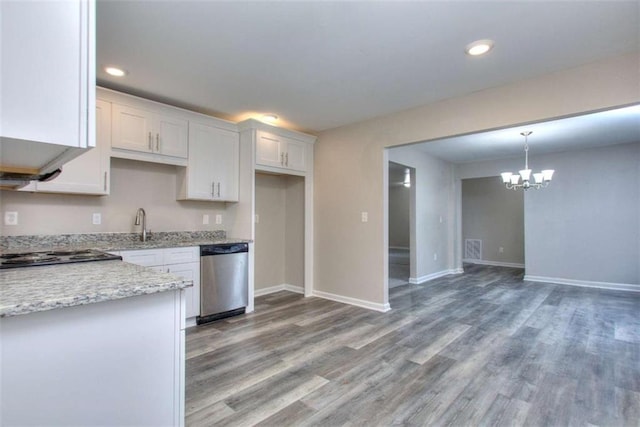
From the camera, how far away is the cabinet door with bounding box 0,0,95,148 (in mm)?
886

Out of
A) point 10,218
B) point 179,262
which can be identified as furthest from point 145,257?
point 10,218

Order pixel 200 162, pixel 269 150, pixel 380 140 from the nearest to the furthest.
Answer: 1. pixel 200 162
2. pixel 380 140
3. pixel 269 150

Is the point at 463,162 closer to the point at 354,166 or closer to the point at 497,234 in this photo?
the point at 497,234

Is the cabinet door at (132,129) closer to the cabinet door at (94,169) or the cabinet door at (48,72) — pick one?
the cabinet door at (94,169)

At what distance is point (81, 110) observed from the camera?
3.27 feet

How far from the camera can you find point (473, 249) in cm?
838

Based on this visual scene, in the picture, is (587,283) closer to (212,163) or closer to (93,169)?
(212,163)

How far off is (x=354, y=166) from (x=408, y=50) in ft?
6.43

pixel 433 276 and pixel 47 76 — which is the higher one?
pixel 47 76

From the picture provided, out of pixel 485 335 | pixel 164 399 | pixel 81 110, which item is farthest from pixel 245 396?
pixel 485 335

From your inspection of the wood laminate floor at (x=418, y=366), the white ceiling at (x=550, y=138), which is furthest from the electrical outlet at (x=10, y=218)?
the white ceiling at (x=550, y=138)

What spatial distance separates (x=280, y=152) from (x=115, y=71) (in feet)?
6.57

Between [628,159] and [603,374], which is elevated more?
[628,159]

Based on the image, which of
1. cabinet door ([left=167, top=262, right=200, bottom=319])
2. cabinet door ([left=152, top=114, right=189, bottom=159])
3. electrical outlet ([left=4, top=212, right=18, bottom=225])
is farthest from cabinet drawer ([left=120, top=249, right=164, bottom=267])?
cabinet door ([left=152, top=114, right=189, bottom=159])
